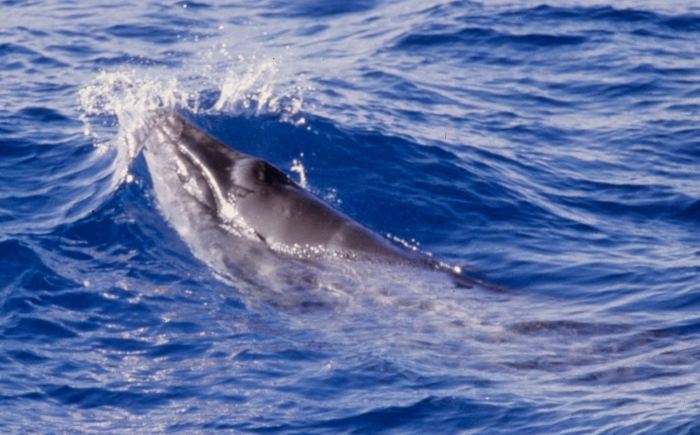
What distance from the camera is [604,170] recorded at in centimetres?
1539

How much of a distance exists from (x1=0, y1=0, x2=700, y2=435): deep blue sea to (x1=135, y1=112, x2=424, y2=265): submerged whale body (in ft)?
0.94

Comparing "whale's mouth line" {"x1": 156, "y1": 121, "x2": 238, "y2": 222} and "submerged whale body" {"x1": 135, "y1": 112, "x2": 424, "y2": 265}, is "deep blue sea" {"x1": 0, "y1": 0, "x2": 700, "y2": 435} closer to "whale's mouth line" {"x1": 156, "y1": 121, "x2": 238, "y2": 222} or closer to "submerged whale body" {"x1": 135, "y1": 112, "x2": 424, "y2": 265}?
"submerged whale body" {"x1": 135, "y1": 112, "x2": 424, "y2": 265}

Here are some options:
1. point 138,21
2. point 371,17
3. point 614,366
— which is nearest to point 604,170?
point 614,366

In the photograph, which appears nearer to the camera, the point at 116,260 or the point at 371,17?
the point at 116,260

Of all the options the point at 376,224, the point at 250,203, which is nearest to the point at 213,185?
the point at 250,203

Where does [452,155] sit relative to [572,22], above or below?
below

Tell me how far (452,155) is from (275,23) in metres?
9.63

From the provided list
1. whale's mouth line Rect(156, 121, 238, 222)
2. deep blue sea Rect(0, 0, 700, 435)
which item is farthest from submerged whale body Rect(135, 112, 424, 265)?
deep blue sea Rect(0, 0, 700, 435)

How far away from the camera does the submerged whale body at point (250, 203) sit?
36.6ft

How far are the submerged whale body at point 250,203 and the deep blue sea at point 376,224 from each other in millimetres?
285

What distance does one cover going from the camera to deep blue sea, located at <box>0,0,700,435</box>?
8.52m

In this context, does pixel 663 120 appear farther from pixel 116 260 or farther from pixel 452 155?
pixel 116 260

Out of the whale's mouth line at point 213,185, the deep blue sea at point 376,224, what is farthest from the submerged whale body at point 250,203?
the deep blue sea at point 376,224

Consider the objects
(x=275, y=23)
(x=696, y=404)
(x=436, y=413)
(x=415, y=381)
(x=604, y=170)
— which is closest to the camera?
(x=696, y=404)
